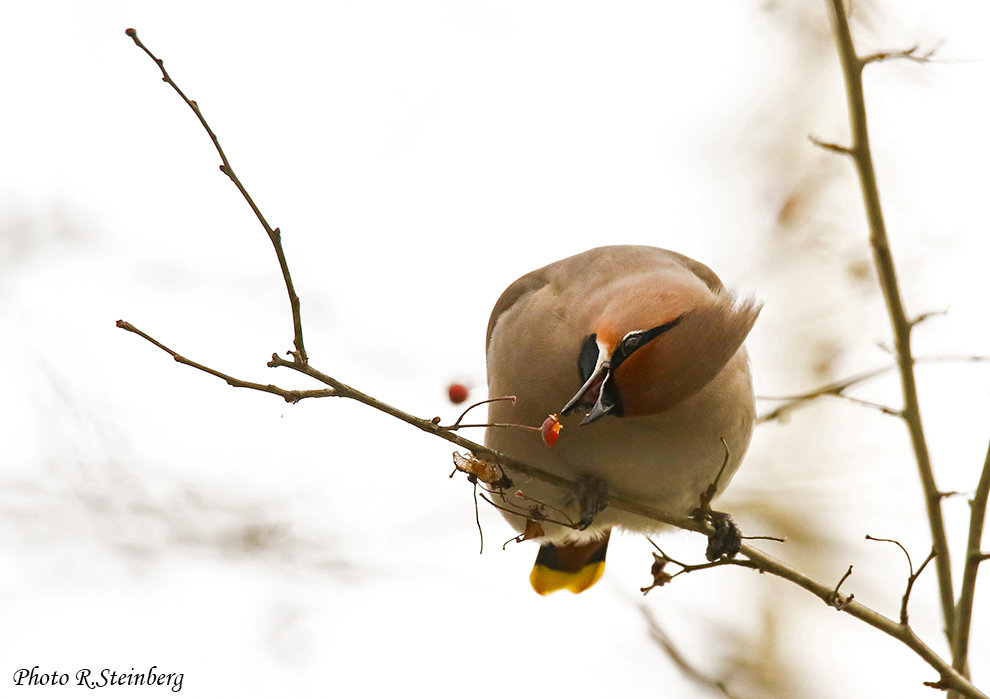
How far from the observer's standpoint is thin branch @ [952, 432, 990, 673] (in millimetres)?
2828

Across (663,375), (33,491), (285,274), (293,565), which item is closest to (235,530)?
(293,565)

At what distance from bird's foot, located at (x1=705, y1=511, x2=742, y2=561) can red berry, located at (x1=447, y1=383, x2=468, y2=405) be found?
885 mm

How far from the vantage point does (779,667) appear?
6.02 meters

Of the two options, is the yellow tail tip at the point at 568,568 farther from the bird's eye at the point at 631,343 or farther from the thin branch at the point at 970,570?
the thin branch at the point at 970,570

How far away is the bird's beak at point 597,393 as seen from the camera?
121 inches

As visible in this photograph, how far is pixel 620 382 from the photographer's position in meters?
3.13

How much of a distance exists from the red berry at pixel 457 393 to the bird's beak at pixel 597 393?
28.4 inches

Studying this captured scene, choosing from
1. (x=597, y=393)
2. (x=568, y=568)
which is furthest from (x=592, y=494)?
(x=568, y=568)

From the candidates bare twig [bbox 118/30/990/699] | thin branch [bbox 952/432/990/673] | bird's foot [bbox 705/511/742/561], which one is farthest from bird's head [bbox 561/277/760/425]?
thin branch [bbox 952/432/990/673]

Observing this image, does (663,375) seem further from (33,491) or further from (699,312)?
(33,491)

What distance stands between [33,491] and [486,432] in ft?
7.73

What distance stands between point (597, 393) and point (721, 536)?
694mm

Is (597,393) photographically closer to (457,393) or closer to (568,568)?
(457,393)

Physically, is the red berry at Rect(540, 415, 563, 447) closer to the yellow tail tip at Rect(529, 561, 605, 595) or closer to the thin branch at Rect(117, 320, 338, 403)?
the thin branch at Rect(117, 320, 338, 403)
